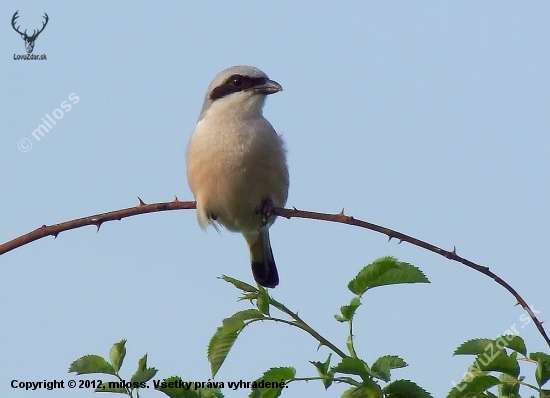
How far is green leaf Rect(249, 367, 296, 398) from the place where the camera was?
8.70 feet

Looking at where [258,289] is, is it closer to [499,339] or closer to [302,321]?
[302,321]

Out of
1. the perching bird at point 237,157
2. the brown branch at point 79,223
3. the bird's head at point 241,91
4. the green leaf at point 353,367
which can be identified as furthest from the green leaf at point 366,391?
the bird's head at point 241,91

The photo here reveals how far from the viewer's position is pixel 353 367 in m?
2.58

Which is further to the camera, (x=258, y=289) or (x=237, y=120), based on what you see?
(x=237, y=120)

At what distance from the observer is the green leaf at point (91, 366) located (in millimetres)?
2980

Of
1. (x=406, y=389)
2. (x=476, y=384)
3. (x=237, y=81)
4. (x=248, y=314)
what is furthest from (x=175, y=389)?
(x=237, y=81)

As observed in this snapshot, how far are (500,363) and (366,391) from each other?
47 cm

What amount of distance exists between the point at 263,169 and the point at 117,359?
2.70 m

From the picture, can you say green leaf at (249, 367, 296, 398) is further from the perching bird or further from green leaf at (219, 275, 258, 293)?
the perching bird

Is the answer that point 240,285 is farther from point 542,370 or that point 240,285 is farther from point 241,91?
point 241,91

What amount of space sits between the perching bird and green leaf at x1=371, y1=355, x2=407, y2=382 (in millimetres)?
2843

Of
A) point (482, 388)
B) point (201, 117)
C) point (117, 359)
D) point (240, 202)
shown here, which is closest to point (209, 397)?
point (117, 359)

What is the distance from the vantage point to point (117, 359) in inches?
118

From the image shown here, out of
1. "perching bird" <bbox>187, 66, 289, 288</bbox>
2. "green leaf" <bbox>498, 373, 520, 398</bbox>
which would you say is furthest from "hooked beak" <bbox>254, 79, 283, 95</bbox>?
"green leaf" <bbox>498, 373, 520, 398</bbox>
